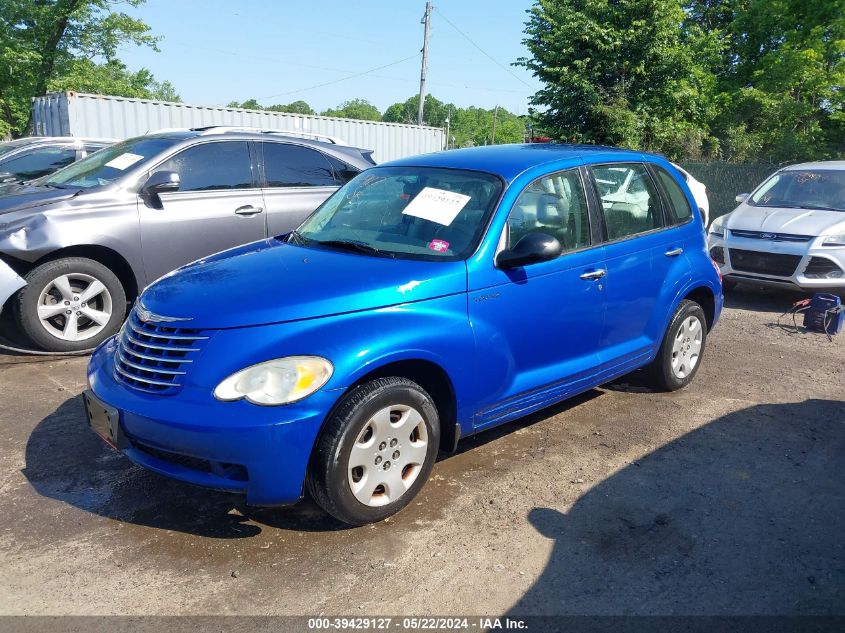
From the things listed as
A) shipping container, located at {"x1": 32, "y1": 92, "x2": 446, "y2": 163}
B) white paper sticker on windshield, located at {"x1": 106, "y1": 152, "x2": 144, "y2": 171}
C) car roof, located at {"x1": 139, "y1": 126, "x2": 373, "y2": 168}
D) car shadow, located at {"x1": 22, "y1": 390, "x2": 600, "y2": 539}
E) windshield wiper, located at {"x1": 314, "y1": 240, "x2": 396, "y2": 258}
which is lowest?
car shadow, located at {"x1": 22, "y1": 390, "x2": 600, "y2": 539}

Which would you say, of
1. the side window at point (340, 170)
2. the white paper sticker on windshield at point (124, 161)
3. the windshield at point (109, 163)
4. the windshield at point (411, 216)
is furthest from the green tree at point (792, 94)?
the windshield at point (411, 216)

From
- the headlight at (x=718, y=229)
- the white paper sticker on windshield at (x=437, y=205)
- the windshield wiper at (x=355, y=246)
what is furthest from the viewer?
the headlight at (x=718, y=229)

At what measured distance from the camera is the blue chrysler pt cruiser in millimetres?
3186

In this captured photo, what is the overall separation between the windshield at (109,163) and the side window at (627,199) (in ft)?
12.9

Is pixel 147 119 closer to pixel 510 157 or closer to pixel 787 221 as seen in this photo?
pixel 787 221

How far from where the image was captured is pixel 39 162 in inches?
411

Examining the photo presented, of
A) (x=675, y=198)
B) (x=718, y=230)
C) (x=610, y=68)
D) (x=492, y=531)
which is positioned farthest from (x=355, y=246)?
(x=610, y=68)

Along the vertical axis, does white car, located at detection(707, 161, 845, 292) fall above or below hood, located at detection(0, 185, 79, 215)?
below

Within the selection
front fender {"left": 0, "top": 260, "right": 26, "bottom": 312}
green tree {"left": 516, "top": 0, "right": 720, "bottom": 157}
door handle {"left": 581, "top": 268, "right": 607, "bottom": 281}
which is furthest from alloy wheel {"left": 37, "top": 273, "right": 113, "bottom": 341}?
green tree {"left": 516, "top": 0, "right": 720, "bottom": 157}

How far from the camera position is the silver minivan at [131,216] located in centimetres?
576

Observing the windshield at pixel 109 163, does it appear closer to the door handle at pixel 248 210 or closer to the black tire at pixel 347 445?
the door handle at pixel 248 210

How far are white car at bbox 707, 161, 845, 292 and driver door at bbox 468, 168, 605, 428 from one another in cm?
507

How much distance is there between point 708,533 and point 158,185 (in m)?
4.81

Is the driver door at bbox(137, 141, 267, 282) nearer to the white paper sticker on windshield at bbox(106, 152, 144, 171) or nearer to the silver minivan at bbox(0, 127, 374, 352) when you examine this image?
the silver minivan at bbox(0, 127, 374, 352)
